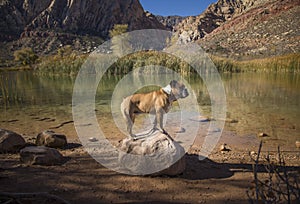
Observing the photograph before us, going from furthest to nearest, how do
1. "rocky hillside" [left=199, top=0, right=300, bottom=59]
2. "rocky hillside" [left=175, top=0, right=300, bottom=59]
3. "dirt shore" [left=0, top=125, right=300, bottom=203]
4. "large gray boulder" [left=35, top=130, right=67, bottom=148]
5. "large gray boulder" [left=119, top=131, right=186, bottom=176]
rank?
"rocky hillside" [left=199, top=0, right=300, bottom=59] → "rocky hillside" [left=175, top=0, right=300, bottom=59] → "large gray boulder" [left=35, top=130, right=67, bottom=148] → "large gray boulder" [left=119, top=131, right=186, bottom=176] → "dirt shore" [left=0, top=125, right=300, bottom=203]

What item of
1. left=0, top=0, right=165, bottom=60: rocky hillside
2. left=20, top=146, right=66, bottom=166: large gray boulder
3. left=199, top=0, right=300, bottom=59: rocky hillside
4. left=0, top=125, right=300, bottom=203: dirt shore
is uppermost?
left=0, top=0, right=165, bottom=60: rocky hillside

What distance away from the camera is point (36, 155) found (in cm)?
419

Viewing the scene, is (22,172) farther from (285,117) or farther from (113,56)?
(113,56)

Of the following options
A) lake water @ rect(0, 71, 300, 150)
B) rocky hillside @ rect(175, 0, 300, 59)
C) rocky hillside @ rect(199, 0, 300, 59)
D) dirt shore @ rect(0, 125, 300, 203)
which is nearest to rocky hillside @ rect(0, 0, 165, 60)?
rocky hillside @ rect(175, 0, 300, 59)

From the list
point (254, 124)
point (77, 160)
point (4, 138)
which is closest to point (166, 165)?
point (77, 160)

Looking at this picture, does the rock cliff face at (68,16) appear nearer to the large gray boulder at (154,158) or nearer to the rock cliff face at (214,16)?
the rock cliff face at (214,16)

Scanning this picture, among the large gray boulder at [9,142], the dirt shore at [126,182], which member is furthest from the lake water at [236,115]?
the dirt shore at [126,182]

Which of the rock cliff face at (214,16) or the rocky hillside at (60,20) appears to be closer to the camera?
the rocky hillside at (60,20)

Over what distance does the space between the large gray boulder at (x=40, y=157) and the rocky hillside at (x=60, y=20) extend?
312 ft

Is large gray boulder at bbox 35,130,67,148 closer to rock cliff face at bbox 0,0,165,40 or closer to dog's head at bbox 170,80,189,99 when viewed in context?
dog's head at bbox 170,80,189,99

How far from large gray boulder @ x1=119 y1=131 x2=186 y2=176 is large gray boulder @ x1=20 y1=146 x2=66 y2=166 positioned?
3.97 ft

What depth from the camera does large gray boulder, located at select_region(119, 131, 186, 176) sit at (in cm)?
380

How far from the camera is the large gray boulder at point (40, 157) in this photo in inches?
164

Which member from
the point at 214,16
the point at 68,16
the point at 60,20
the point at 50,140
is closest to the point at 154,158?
the point at 50,140
